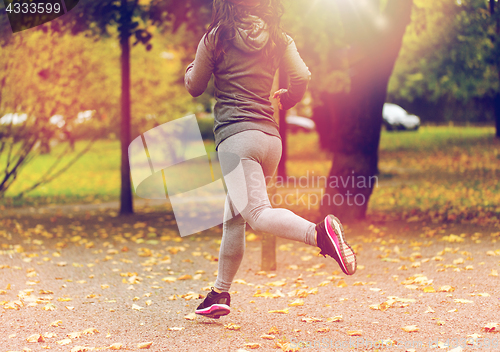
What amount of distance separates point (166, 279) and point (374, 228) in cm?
365

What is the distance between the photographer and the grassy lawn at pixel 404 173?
10922 millimetres

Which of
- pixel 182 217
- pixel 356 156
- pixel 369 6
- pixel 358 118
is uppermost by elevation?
pixel 369 6

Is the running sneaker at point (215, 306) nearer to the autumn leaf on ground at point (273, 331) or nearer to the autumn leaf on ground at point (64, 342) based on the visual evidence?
the autumn leaf on ground at point (273, 331)

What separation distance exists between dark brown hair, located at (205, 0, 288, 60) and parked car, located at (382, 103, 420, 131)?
28.1 m

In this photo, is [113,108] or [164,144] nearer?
[113,108]

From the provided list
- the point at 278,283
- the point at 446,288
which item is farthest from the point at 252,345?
the point at 446,288

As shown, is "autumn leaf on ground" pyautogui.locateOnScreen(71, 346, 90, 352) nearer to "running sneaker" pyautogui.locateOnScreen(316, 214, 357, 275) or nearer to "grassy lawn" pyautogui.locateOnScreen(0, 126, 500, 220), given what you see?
"running sneaker" pyautogui.locateOnScreen(316, 214, 357, 275)

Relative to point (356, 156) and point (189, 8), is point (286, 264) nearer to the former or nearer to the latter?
point (356, 156)

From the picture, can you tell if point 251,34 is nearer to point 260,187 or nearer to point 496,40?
point 260,187

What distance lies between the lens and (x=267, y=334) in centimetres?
338

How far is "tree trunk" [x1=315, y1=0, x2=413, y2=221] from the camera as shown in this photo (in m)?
8.02

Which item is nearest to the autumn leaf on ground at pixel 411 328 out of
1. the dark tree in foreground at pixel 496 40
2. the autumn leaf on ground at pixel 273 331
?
the autumn leaf on ground at pixel 273 331

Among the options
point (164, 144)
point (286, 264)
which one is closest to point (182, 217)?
point (286, 264)

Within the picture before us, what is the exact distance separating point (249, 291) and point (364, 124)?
13.3 ft
